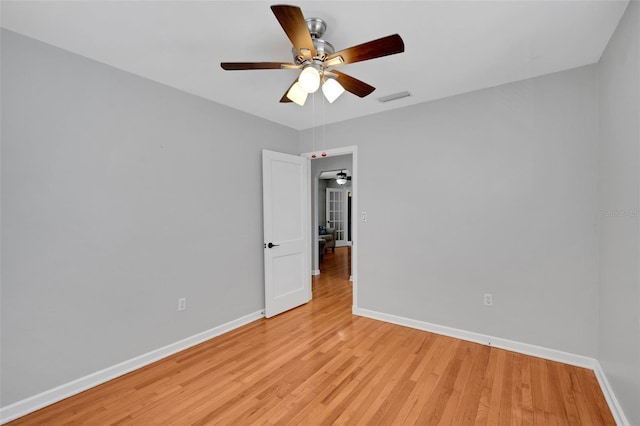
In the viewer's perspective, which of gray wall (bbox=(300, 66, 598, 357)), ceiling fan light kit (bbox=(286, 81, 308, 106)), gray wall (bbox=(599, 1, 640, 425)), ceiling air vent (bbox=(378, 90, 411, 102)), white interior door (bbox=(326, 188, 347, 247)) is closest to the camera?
gray wall (bbox=(599, 1, 640, 425))

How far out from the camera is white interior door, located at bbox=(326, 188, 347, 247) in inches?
391

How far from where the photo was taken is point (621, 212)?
183 cm

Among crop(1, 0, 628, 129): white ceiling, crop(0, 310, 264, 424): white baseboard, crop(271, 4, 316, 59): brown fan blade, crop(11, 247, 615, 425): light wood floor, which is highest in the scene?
crop(1, 0, 628, 129): white ceiling

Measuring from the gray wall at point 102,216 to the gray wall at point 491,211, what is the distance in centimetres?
186

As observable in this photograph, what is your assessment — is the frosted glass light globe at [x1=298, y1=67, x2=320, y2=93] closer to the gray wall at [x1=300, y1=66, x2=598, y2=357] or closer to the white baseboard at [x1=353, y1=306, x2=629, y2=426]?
the gray wall at [x1=300, y1=66, x2=598, y2=357]

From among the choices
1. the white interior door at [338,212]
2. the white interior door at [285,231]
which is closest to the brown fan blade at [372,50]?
the white interior door at [285,231]

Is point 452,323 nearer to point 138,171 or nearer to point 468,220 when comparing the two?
point 468,220

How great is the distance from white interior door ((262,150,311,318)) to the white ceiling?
4.08ft

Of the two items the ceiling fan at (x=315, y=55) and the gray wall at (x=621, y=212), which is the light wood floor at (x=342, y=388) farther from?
the ceiling fan at (x=315, y=55)

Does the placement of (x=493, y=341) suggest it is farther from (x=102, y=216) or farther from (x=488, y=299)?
(x=102, y=216)

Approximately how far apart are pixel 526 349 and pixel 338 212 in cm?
775

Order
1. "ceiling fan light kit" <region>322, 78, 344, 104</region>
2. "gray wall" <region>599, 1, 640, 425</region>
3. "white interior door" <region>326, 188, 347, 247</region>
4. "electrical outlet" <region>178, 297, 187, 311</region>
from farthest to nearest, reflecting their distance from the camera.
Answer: "white interior door" <region>326, 188, 347, 247</region> < "electrical outlet" <region>178, 297, 187, 311</region> < "ceiling fan light kit" <region>322, 78, 344, 104</region> < "gray wall" <region>599, 1, 640, 425</region>

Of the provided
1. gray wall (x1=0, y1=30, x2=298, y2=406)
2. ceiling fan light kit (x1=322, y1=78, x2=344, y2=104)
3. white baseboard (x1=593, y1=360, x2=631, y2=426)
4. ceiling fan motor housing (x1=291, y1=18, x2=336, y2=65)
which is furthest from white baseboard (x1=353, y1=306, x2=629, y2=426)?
ceiling fan motor housing (x1=291, y1=18, x2=336, y2=65)

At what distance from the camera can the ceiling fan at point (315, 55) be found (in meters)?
1.44
